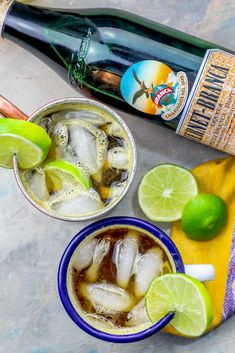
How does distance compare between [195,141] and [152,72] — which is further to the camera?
[195,141]

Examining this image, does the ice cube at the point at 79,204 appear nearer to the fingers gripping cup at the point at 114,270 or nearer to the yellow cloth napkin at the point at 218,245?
the fingers gripping cup at the point at 114,270

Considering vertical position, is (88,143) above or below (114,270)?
above

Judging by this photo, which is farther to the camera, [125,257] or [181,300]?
[125,257]

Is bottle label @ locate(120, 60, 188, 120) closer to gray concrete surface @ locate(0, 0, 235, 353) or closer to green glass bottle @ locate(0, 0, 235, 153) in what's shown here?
green glass bottle @ locate(0, 0, 235, 153)

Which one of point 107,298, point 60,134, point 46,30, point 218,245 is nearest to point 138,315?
point 107,298

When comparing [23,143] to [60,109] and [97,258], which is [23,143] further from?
[97,258]

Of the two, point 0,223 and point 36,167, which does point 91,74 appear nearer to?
point 36,167

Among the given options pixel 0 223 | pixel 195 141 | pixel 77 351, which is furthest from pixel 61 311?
pixel 195 141

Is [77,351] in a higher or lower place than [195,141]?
lower
